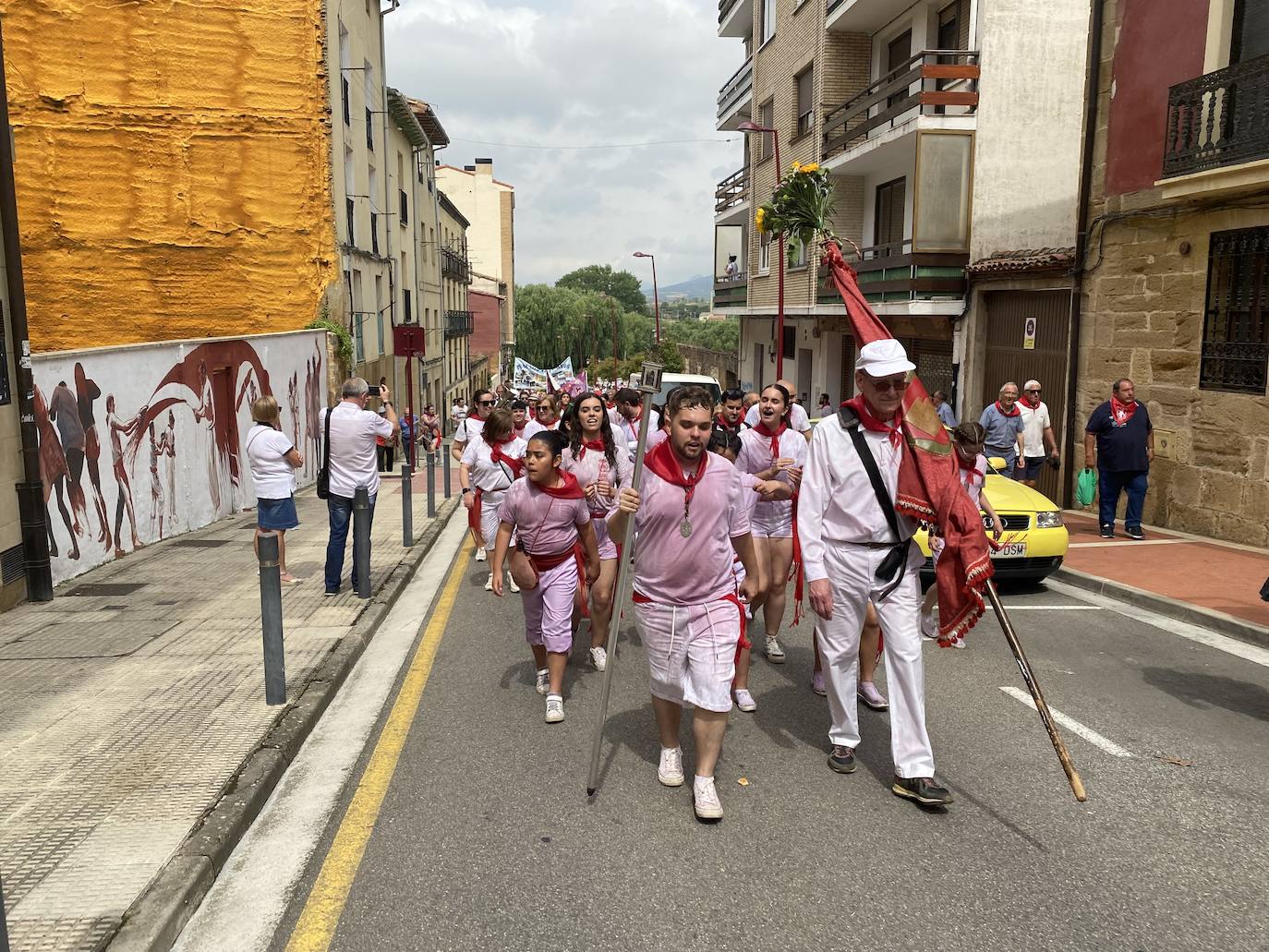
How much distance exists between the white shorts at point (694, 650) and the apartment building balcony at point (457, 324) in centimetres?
4484

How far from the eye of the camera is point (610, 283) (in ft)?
535

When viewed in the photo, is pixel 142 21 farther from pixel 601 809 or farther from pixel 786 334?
pixel 601 809

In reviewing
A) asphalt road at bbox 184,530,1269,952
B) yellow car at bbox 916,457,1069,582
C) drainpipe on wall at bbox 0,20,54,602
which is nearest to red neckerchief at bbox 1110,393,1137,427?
yellow car at bbox 916,457,1069,582

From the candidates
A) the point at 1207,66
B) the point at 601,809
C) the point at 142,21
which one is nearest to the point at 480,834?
the point at 601,809

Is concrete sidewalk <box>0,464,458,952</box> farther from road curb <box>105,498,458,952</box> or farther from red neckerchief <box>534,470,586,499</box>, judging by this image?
red neckerchief <box>534,470,586,499</box>

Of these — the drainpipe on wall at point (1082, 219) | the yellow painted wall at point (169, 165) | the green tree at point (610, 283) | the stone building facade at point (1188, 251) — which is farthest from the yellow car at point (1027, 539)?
the green tree at point (610, 283)

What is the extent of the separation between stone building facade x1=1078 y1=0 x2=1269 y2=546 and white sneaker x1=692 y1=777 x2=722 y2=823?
30.6 ft

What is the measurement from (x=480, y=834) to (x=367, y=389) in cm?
563

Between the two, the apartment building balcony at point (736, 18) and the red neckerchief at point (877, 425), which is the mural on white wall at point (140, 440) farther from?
the apartment building balcony at point (736, 18)

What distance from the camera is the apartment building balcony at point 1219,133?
10773mm

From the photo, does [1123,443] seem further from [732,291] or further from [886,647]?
[732,291]

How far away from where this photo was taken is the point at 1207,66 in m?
11.8

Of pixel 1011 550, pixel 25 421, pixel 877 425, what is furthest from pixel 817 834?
pixel 25 421

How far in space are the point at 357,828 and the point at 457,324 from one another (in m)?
49.3
